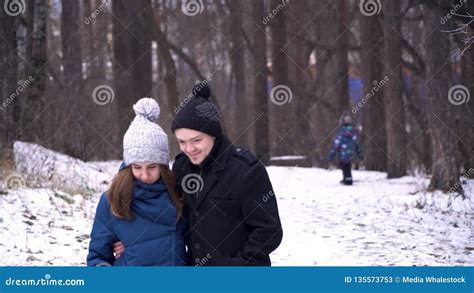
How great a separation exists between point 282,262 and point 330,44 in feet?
62.5

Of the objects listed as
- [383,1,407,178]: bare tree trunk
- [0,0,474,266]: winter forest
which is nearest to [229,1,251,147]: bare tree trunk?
[0,0,474,266]: winter forest

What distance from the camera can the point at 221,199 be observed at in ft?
12.4

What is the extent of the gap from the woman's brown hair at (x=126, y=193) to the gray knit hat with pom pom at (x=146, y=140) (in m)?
0.08

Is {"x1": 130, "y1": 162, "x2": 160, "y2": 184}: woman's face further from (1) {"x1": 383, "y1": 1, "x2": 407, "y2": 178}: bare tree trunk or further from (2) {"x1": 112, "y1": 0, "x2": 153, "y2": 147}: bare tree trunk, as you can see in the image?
(2) {"x1": 112, "y1": 0, "x2": 153, "y2": 147}: bare tree trunk

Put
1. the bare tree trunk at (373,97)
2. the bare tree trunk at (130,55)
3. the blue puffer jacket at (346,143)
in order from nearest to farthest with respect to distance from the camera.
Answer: the blue puffer jacket at (346,143), the bare tree trunk at (373,97), the bare tree trunk at (130,55)

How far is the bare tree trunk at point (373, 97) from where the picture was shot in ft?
61.5

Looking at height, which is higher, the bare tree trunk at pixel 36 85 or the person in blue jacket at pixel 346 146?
the bare tree trunk at pixel 36 85

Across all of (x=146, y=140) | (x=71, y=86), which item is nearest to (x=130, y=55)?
(x=71, y=86)

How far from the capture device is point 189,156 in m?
3.80

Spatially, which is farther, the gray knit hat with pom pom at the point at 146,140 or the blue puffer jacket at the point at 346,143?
the blue puffer jacket at the point at 346,143

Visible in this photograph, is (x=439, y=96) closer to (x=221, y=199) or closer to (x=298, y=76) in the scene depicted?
(x=221, y=199)

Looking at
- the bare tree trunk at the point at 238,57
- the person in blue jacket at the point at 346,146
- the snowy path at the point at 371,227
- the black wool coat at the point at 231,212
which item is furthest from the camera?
the bare tree trunk at the point at 238,57

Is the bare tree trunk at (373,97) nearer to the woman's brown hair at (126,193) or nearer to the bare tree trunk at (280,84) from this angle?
the bare tree trunk at (280,84)

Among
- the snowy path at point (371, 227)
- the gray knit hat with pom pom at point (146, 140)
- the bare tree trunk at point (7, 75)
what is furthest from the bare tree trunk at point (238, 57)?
the gray knit hat with pom pom at point (146, 140)
